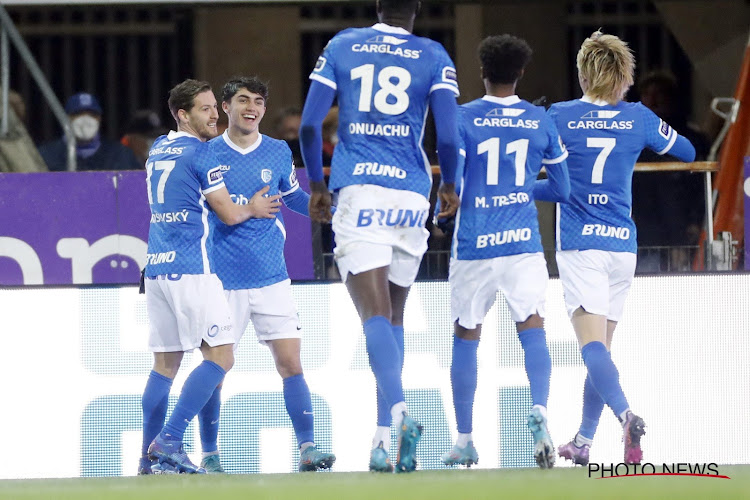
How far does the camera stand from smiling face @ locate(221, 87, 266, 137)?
7523 mm

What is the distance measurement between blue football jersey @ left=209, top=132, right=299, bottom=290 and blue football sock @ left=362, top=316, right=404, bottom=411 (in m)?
1.39

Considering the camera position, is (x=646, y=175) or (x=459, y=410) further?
(x=646, y=175)

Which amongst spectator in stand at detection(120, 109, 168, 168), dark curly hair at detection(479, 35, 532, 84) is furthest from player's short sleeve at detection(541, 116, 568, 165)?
spectator in stand at detection(120, 109, 168, 168)

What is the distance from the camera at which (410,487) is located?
226 inches

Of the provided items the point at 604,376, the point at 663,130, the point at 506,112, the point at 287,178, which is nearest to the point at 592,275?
the point at 604,376

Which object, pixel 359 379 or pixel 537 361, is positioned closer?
pixel 537 361

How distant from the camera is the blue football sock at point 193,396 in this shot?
23.2 ft

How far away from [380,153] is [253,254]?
1.37 m

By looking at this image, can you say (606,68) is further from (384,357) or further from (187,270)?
(187,270)

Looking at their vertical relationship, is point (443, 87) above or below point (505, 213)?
above

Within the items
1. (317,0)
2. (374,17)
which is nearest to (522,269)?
(317,0)

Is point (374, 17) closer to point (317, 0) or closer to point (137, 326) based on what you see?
point (317, 0)

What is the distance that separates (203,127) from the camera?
7391 mm

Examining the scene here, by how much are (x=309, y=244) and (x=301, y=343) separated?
3.83 feet
